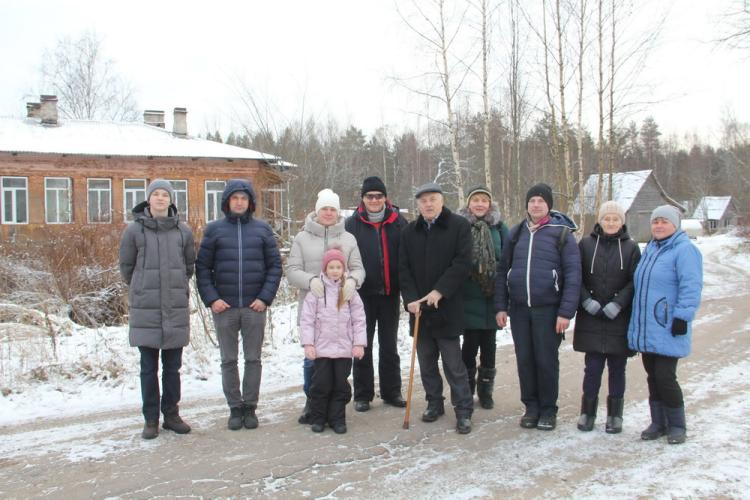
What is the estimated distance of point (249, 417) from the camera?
4.82 meters

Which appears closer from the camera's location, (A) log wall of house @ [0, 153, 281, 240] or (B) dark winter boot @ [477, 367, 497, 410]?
(B) dark winter boot @ [477, 367, 497, 410]

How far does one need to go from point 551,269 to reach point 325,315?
194cm

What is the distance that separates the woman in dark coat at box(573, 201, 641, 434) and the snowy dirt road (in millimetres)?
261

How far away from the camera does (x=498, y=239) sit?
17.5ft

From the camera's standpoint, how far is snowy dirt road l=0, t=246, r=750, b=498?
3619mm

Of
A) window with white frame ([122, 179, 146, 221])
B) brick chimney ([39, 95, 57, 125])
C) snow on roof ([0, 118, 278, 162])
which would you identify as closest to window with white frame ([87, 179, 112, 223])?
window with white frame ([122, 179, 146, 221])

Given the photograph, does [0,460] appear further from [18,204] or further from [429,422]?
[18,204]

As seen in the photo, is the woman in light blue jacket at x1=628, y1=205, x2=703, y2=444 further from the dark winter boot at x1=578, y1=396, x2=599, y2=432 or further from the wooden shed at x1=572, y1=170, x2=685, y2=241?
the wooden shed at x1=572, y1=170, x2=685, y2=241

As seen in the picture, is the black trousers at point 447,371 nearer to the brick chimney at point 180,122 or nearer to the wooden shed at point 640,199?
the brick chimney at point 180,122

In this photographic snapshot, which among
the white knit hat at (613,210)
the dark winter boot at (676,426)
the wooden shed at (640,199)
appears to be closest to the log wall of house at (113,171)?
the white knit hat at (613,210)

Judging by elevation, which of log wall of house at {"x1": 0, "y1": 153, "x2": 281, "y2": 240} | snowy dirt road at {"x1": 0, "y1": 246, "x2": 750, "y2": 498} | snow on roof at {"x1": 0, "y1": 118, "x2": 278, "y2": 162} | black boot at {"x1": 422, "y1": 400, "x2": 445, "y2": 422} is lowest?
snowy dirt road at {"x1": 0, "y1": 246, "x2": 750, "y2": 498}

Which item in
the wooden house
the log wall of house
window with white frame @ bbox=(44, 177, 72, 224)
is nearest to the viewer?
the log wall of house

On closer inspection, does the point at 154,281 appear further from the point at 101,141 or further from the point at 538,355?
the point at 101,141

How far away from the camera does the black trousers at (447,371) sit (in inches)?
188
